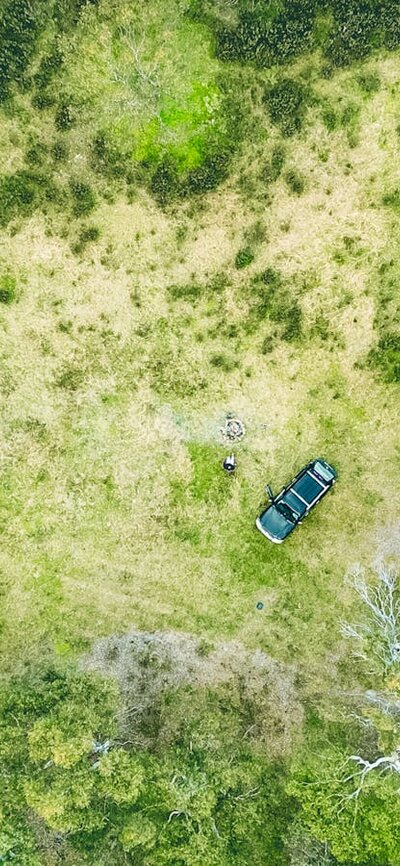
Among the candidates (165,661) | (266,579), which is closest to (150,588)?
(165,661)

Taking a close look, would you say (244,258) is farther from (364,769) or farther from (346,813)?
(346,813)

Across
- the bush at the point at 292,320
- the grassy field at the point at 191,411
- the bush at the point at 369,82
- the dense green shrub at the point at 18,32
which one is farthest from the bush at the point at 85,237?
the bush at the point at 369,82

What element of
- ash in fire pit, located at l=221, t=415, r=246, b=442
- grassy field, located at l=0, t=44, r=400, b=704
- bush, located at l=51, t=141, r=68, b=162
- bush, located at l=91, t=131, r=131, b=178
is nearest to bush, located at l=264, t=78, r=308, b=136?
grassy field, located at l=0, t=44, r=400, b=704

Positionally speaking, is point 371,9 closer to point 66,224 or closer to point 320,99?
point 320,99

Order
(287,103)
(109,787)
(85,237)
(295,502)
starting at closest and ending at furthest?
1. (109,787)
2. (295,502)
3. (287,103)
4. (85,237)

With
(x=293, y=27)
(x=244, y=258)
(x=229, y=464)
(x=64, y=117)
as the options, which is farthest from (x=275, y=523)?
(x=293, y=27)
